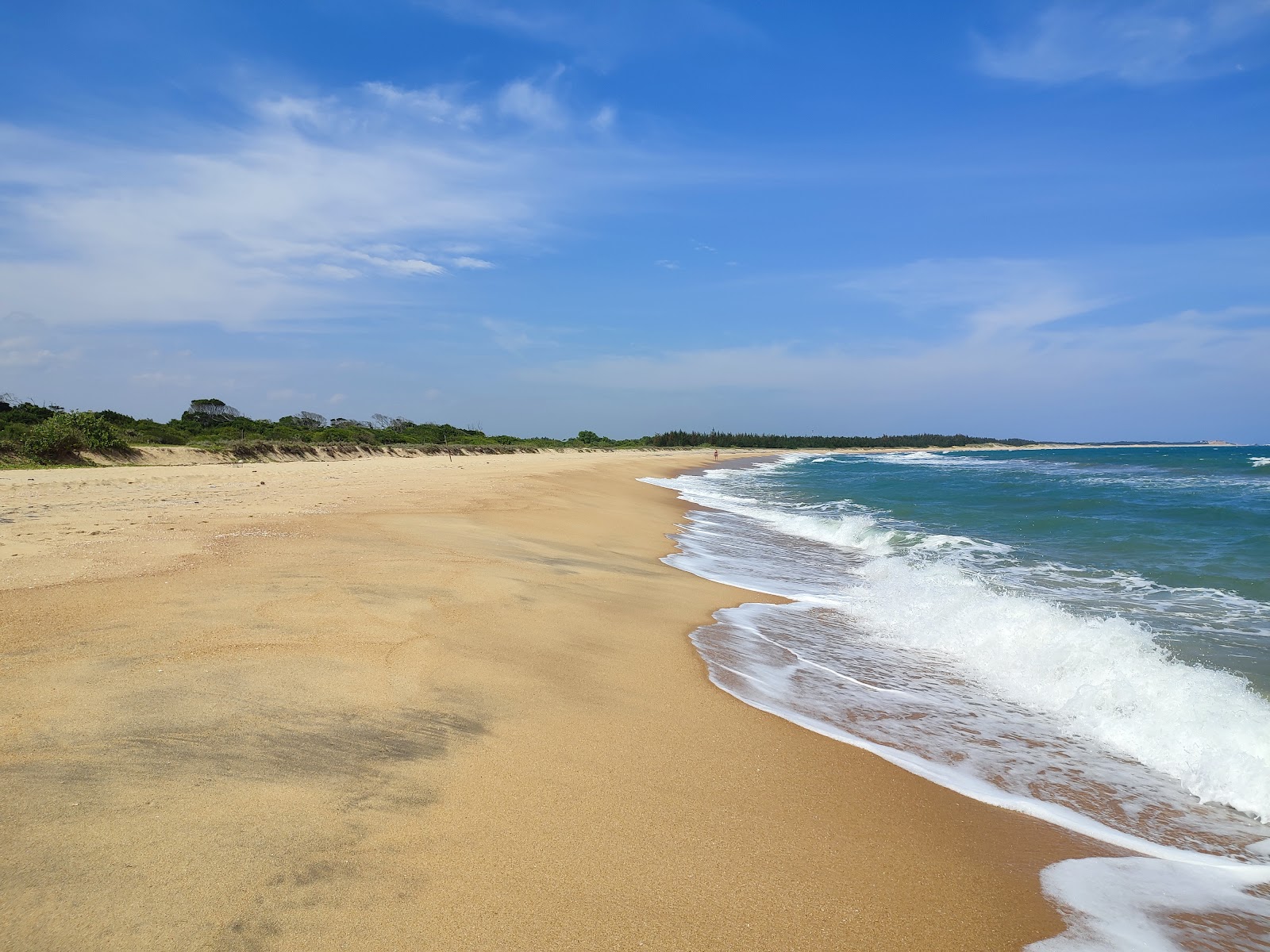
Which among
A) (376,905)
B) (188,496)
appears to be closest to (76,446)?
(188,496)

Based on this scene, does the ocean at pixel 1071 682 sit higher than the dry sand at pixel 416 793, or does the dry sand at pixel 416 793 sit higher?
the dry sand at pixel 416 793

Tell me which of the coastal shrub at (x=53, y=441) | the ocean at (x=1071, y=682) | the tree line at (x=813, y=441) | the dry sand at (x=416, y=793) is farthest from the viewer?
the tree line at (x=813, y=441)

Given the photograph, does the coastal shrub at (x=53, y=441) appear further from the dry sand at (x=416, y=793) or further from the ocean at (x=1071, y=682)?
the ocean at (x=1071, y=682)

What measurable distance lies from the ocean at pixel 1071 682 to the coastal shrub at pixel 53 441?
20542mm

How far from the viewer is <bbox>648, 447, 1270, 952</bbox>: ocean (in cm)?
319

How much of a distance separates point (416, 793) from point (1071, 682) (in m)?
5.31

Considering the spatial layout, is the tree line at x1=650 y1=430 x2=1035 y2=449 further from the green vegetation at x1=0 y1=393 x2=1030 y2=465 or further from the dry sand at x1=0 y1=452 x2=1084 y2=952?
the dry sand at x1=0 y1=452 x2=1084 y2=952

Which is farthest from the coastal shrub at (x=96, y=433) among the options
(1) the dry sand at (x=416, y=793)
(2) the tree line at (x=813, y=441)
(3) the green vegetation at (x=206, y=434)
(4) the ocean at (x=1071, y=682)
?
(2) the tree line at (x=813, y=441)

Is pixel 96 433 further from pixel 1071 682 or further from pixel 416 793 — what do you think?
pixel 1071 682

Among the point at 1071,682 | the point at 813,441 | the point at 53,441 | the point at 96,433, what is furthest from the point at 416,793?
the point at 813,441

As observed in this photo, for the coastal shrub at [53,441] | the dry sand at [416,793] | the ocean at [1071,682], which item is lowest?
the ocean at [1071,682]

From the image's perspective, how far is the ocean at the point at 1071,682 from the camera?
319cm

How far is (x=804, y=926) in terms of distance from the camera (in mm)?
2441

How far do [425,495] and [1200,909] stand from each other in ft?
42.7
